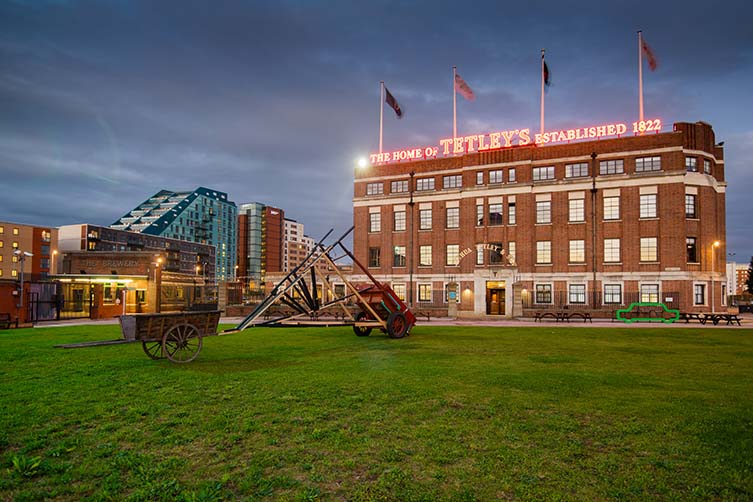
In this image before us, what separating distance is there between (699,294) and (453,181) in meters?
24.0

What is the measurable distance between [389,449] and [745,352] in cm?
1616

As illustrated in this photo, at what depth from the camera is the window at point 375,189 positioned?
5225 cm

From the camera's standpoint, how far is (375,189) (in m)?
52.6

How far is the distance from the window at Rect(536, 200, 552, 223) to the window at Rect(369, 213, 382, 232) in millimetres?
16587

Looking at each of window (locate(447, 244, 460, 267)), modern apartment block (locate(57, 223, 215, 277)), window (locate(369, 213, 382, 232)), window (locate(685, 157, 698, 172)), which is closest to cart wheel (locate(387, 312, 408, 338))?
window (locate(447, 244, 460, 267))

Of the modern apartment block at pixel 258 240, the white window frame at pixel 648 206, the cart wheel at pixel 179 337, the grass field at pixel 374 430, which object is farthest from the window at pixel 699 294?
the modern apartment block at pixel 258 240

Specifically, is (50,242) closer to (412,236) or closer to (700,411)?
(412,236)

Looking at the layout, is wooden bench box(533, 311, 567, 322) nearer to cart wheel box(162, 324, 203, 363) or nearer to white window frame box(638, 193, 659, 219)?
white window frame box(638, 193, 659, 219)

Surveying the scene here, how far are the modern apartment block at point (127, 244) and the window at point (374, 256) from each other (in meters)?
51.2

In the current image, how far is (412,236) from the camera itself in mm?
50094

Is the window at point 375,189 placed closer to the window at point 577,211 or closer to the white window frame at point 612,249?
the window at point 577,211

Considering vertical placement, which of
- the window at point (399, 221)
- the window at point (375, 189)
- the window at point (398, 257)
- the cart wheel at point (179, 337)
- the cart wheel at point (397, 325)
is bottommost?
the cart wheel at point (397, 325)

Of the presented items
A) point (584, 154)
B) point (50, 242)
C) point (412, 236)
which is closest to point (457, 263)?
point (412, 236)

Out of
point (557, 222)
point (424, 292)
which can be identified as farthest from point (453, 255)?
point (557, 222)
